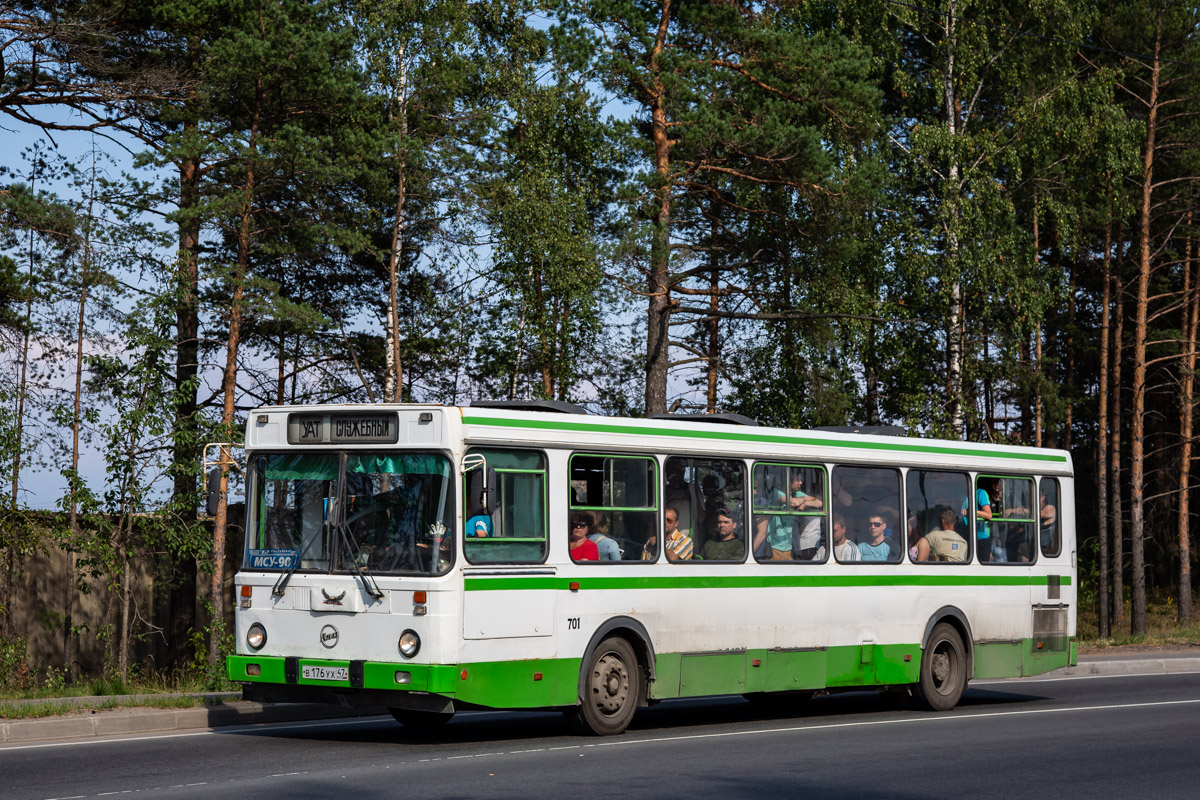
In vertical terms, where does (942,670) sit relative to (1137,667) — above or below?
above

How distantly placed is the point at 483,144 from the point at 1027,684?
52.6 feet

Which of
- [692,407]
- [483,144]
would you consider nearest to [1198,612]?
[692,407]

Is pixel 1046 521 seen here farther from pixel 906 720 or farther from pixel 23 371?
pixel 23 371

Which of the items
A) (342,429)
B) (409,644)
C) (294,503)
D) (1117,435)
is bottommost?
(409,644)

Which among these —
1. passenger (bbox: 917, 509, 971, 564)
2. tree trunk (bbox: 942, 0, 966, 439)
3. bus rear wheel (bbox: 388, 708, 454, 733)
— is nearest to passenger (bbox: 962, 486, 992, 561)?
passenger (bbox: 917, 509, 971, 564)

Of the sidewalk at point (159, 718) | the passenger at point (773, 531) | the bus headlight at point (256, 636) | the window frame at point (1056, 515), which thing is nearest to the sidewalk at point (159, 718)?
the sidewalk at point (159, 718)

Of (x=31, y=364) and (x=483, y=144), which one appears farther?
(x=483, y=144)

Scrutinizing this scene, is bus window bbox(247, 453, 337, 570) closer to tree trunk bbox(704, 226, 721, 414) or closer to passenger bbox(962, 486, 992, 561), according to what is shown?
passenger bbox(962, 486, 992, 561)

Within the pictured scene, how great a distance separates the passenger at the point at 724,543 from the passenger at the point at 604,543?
1215 millimetres

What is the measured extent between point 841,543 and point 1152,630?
24.3m

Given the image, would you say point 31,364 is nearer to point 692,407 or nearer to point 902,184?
point 692,407

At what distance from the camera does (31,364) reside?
27219 millimetres

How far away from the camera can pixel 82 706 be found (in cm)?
1431

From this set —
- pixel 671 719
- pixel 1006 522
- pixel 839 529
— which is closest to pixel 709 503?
pixel 839 529
